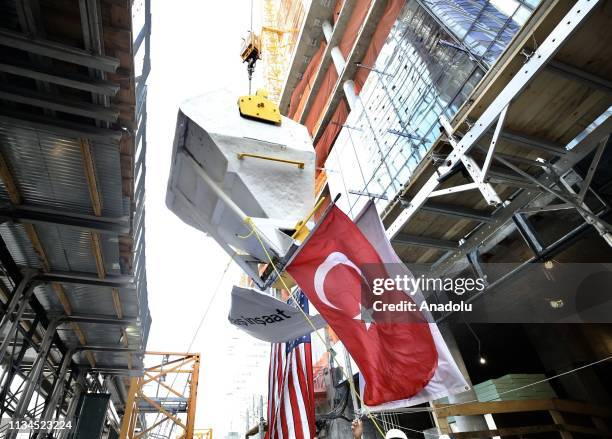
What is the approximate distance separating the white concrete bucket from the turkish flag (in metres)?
0.70

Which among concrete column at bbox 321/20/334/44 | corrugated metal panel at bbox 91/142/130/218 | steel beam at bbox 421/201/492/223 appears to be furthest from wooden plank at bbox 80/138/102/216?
concrete column at bbox 321/20/334/44

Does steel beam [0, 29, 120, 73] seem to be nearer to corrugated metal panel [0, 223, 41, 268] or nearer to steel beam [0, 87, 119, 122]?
steel beam [0, 87, 119, 122]

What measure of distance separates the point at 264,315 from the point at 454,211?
4.03m

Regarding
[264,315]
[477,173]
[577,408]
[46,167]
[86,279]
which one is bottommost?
[577,408]

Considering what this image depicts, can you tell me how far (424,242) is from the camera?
24.0 feet

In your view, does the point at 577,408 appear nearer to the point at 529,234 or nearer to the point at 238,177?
the point at 529,234

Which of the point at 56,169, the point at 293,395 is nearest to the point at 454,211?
the point at 293,395

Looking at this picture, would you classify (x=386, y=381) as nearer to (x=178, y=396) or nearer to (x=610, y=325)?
(x=610, y=325)

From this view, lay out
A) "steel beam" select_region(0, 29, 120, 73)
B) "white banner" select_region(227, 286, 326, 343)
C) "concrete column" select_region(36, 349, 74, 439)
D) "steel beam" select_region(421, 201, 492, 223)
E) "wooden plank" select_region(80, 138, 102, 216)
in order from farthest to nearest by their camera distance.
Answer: "concrete column" select_region(36, 349, 74, 439)
"steel beam" select_region(421, 201, 492, 223)
"white banner" select_region(227, 286, 326, 343)
"wooden plank" select_region(80, 138, 102, 216)
"steel beam" select_region(0, 29, 120, 73)

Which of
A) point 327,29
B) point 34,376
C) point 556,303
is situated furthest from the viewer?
point 327,29

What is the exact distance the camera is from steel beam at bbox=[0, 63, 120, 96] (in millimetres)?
4148

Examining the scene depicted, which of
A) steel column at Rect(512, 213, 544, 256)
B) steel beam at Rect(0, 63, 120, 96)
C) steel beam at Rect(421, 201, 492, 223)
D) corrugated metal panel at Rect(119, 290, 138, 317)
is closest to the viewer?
steel beam at Rect(0, 63, 120, 96)

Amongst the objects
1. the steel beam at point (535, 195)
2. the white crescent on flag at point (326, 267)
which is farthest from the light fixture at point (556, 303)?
the white crescent on flag at point (326, 267)

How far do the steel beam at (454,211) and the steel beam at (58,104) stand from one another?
5407 millimetres
